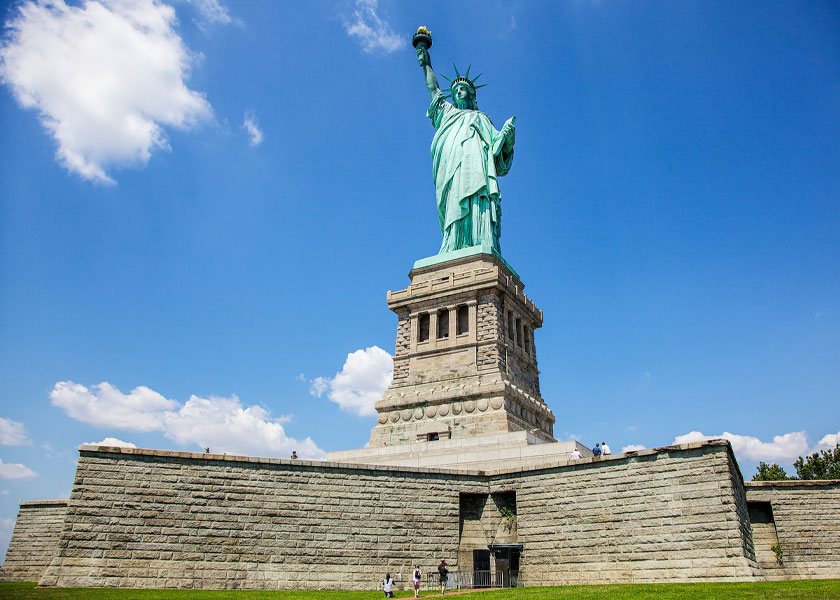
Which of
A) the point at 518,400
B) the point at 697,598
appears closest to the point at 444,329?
the point at 518,400

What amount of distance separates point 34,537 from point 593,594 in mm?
21643

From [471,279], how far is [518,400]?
6.29 meters

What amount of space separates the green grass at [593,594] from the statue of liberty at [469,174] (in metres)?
20.2

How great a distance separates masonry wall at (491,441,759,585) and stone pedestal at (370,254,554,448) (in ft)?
26.8

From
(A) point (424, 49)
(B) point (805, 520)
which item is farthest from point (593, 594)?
(A) point (424, 49)

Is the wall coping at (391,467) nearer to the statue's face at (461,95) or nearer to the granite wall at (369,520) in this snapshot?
the granite wall at (369,520)

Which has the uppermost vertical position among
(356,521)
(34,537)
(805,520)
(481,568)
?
(805,520)

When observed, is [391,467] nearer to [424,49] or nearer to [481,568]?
[481,568]

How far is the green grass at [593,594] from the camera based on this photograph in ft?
36.0

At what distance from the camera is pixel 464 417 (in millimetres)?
26984

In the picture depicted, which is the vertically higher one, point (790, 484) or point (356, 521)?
point (790, 484)

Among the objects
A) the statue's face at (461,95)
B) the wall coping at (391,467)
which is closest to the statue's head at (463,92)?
the statue's face at (461,95)

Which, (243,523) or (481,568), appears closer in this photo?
(243,523)

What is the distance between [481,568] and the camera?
17875 mm
